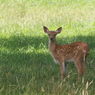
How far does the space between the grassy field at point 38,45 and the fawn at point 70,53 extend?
0.77 feet

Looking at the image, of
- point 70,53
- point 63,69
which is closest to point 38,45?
point 70,53

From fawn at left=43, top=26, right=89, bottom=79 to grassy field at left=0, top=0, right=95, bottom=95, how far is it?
0.77 ft

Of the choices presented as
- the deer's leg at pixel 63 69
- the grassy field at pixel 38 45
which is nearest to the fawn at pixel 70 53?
the deer's leg at pixel 63 69

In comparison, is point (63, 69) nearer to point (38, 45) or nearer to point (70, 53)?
point (70, 53)

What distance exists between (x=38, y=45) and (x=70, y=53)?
3707mm

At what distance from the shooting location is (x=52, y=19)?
18.6 m

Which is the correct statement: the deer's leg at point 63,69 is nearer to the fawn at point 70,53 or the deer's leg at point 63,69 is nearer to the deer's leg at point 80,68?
the fawn at point 70,53

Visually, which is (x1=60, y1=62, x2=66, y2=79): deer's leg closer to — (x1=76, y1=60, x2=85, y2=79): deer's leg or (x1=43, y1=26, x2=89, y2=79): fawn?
(x1=43, y1=26, x2=89, y2=79): fawn

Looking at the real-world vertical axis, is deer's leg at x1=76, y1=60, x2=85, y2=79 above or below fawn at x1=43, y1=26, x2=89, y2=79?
below

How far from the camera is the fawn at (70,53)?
8555mm

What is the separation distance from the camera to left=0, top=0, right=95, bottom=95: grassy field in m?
7.07

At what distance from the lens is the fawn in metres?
8.55

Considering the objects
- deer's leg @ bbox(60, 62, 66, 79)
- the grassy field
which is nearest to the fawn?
deer's leg @ bbox(60, 62, 66, 79)

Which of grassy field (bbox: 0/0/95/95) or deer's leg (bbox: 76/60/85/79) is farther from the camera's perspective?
deer's leg (bbox: 76/60/85/79)
